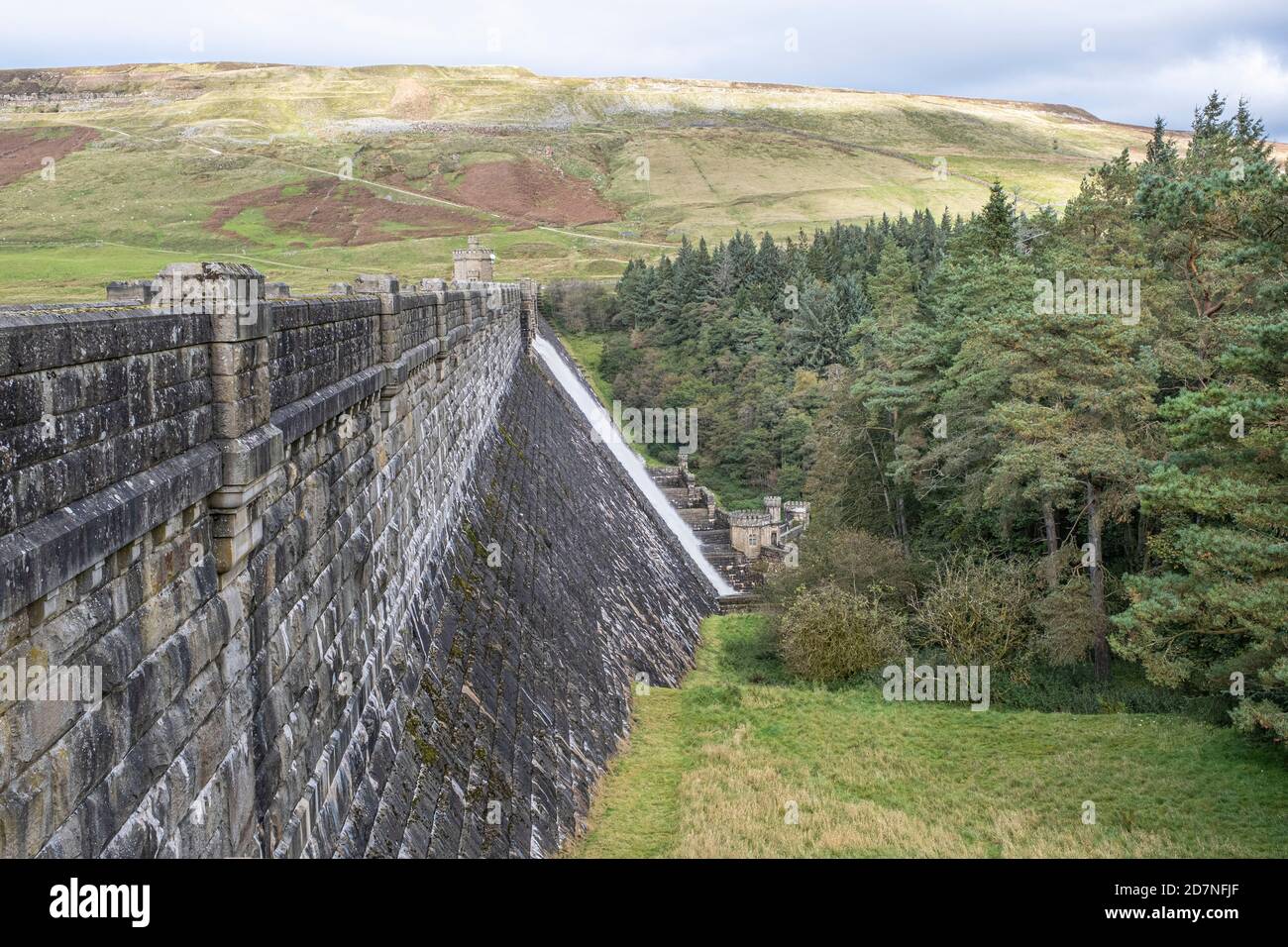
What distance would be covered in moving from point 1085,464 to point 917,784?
8.60 m

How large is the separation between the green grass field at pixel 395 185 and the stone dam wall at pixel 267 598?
1443 inches

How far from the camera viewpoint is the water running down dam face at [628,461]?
44.5 meters

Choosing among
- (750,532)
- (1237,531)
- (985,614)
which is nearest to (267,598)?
(1237,531)

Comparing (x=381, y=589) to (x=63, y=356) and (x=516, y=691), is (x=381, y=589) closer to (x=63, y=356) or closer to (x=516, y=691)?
(x=516, y=691)

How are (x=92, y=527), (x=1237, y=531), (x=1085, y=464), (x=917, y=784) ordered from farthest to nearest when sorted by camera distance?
(x=1085, y=464)
(x=917, y=784)
(x=1237, y=531)
(x=92, y=527)

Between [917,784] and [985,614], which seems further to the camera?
[985,614]

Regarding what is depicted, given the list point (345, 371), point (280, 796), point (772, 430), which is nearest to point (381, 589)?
point (345, 371)

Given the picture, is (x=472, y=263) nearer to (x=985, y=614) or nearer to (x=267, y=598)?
(x=985, y=614)

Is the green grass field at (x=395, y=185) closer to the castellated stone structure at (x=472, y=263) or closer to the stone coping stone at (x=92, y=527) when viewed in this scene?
the castellated stone structure at (x=472, y=263)

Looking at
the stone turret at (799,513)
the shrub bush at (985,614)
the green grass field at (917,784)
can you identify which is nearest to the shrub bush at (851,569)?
the shrub bush at (985,614)

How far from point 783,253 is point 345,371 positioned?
86774 millimetres

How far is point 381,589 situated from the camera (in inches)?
436

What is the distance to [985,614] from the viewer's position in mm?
27688

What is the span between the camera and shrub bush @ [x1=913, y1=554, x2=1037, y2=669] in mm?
27469
